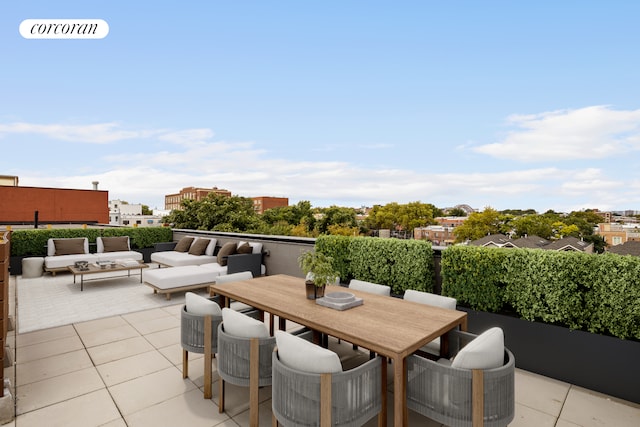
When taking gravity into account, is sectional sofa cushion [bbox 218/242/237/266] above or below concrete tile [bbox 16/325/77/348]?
above

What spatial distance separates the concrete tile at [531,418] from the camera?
2.31 m

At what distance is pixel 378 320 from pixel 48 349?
3.80 metres

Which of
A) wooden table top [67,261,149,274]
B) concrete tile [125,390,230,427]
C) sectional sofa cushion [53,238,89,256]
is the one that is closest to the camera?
concrete tile [125,390,230,427]

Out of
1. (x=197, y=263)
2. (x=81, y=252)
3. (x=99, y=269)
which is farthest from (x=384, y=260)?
(x=81, y=252)

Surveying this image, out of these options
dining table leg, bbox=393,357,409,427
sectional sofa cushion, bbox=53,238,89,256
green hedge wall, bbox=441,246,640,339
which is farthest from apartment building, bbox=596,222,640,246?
sectional sofa cushion, bbox=53,238,89,256

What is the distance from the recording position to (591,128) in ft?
54.9

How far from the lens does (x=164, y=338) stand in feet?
12.8

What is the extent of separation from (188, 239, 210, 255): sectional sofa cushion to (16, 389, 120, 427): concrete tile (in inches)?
223

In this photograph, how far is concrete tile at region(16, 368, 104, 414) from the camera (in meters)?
2.53

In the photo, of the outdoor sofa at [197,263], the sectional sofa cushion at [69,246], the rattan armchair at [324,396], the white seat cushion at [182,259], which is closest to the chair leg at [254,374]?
the rattan armchair at [324,396]

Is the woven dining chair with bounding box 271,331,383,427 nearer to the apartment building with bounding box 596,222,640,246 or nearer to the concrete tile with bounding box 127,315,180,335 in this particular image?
the concrete tile with bounding box 127,315,180,335

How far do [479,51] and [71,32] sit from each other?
10.6m

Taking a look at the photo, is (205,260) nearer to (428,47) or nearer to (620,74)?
(428,47)

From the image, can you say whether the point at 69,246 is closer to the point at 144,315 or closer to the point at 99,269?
the point at 99,269
